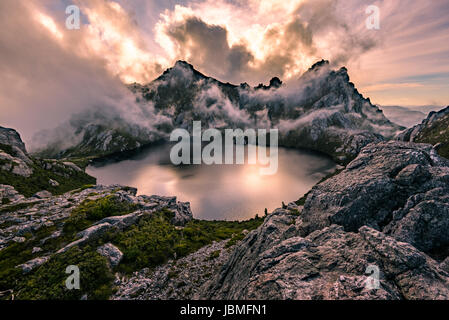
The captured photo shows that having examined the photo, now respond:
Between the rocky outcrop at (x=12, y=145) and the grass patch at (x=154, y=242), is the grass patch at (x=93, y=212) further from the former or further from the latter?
the rocky outcrop at (x=12, y=145)

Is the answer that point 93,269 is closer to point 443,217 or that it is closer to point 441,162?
point 443,217

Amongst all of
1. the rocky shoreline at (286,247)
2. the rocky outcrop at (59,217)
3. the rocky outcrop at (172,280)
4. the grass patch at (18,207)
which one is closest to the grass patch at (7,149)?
the grass patch at (18,207)

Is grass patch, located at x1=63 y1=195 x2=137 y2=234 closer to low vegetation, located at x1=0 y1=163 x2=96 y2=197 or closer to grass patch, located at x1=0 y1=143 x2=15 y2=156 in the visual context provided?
low vegetation, located at x1=0 y1=163 x2=96 y2=197

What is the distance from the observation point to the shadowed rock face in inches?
369

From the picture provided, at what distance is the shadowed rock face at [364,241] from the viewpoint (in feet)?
30.8

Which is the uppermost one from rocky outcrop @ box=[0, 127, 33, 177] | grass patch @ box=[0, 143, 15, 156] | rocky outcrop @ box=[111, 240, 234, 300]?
grass patch @ box=[0, 143, 15, 156]

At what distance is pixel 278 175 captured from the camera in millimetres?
191250

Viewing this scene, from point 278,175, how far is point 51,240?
18530 cm

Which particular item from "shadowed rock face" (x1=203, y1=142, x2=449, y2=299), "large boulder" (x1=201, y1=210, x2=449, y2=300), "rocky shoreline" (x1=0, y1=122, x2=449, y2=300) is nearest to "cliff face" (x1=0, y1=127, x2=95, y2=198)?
"rocky shoreline" (x1=0, y1=122, x2=449, y2=300)

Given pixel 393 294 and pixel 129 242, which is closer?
pixel 393 294

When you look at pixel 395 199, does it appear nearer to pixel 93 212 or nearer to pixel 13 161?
pixel 93 212
